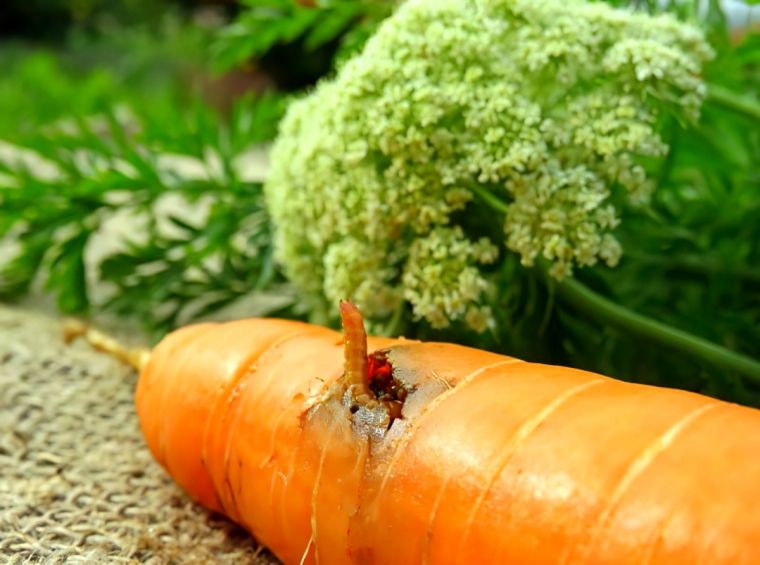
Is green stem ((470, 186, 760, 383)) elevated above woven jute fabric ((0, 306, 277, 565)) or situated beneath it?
elevated above

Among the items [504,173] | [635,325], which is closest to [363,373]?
[504,173]

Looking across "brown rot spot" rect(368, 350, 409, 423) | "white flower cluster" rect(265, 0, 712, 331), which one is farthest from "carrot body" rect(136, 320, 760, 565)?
"white flower cluster" rect(265, 0, 712, 331)

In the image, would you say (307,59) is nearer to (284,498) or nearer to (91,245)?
(91,245)

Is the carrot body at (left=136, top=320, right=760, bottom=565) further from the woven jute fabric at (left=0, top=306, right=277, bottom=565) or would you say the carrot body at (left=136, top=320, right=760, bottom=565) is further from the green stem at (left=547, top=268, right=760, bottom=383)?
the green stem at (left=547, top=268, right=760, bottom=383)

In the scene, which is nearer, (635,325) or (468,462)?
(468,462)

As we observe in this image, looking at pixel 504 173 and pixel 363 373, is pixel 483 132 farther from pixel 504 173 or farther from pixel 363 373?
pixel 363 373

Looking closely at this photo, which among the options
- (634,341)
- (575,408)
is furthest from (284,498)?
(634,341)
